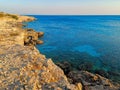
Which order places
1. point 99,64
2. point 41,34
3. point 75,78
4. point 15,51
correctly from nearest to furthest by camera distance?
point 15,51 < point 75,78 < point 99,64 < point 41,34

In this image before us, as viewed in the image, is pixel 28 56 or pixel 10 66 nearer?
pixel 10 66

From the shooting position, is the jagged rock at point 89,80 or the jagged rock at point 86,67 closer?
the jagged rock at point 89,80

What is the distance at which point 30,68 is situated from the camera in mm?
11594

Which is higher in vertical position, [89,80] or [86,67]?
[89,80]

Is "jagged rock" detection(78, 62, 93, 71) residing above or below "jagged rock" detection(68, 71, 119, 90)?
below

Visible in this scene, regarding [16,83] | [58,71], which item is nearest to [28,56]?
[58,71]

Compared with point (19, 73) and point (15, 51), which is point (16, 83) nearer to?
point (19, 73)

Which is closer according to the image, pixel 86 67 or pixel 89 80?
pixel 89 80

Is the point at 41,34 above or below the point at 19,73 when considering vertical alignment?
below

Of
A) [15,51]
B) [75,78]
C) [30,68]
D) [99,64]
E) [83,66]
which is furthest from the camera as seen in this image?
[99,64]

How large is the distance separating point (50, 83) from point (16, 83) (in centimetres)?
198

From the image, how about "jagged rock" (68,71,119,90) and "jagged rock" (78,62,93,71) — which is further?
"jagged rock" (78,62,93,71)

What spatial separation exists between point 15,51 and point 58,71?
4770mm

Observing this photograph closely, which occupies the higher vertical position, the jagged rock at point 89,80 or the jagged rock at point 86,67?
the jagged rock at point 89,80
